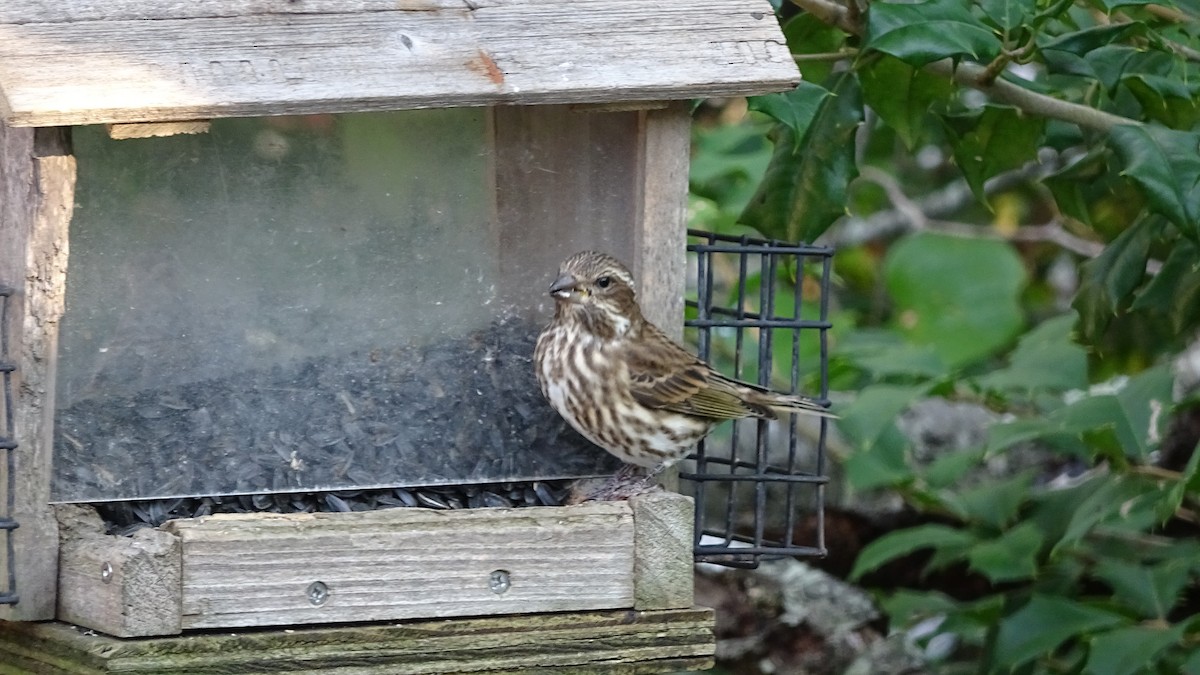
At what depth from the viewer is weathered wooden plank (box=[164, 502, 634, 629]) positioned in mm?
3539

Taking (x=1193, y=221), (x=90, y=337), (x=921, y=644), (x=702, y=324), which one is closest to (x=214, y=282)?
(x=90, y=337)

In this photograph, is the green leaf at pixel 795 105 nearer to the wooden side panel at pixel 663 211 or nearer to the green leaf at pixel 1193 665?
the wooden side panel at pixel 663 211

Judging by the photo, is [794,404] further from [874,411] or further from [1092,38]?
[1092,38]

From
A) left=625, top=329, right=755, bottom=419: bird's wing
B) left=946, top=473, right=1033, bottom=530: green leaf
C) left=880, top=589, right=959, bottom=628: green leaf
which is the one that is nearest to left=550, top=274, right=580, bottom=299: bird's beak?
left=625, top=329, right=755, bottom=419: bird's wing

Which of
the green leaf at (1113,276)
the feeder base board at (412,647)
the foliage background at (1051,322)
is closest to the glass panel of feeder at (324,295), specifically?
the feeder base board at (412,647)

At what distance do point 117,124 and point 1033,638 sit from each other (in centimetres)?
281

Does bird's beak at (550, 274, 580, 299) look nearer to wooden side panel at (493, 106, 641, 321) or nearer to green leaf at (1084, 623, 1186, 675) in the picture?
wooden side panel at (493, 106, 641, 321)

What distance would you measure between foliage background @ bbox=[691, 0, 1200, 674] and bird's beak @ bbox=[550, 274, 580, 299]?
0.60m

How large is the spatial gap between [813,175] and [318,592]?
1837mm

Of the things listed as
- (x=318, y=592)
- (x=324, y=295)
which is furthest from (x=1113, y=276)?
(x=318, y=592)

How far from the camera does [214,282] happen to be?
398 cm

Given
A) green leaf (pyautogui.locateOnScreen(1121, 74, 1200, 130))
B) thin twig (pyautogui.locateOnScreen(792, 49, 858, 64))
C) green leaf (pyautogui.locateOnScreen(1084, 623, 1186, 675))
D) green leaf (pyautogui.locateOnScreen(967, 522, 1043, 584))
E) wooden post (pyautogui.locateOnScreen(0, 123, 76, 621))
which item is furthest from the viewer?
green leaf (pyautogui.locateOnScreen(967, 522, 1043, 584))

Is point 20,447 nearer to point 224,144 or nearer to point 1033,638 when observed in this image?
point 224,144

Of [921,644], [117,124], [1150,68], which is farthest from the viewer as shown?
[921,644]
